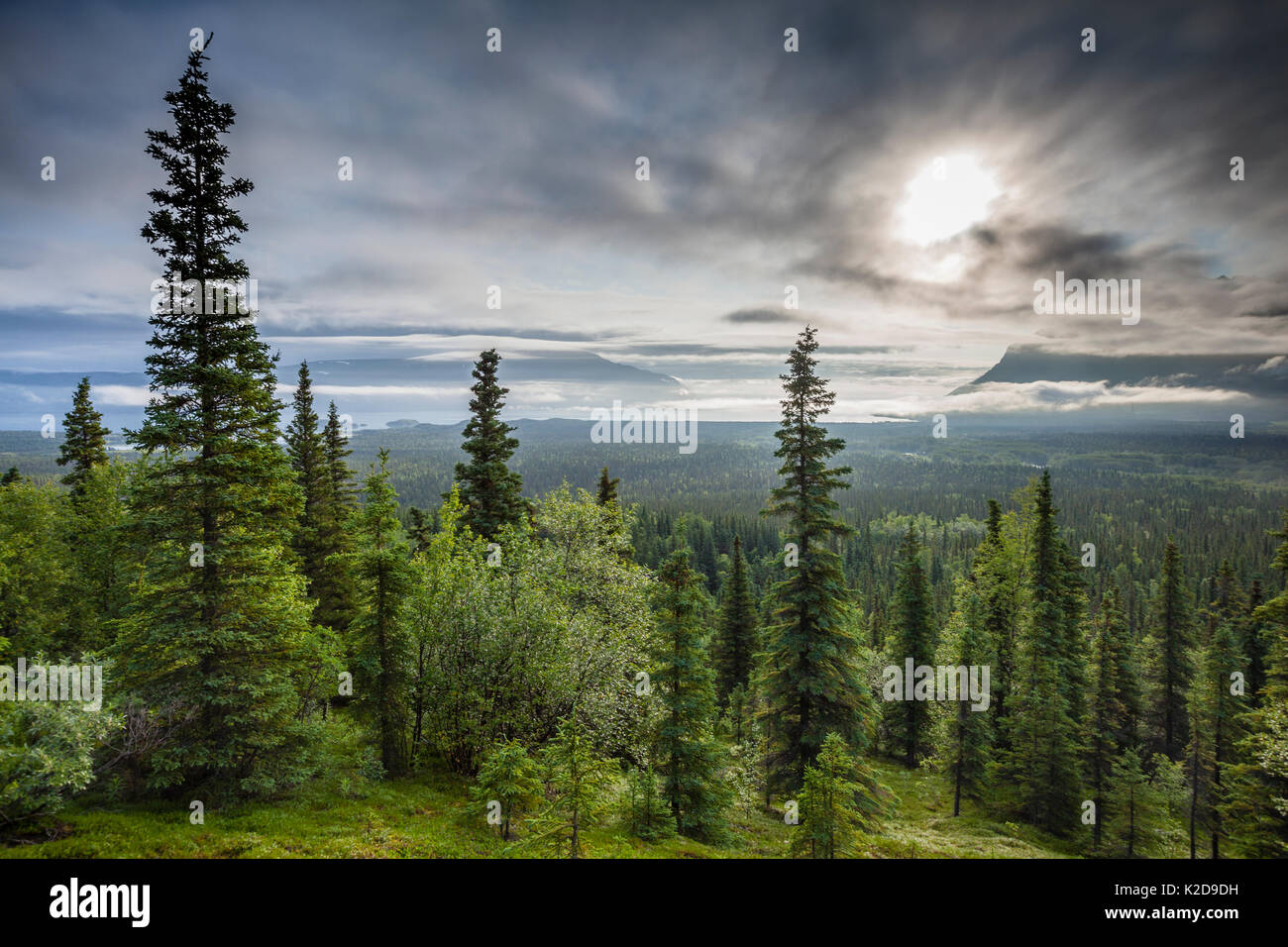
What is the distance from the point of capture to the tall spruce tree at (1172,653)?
39.1 meters

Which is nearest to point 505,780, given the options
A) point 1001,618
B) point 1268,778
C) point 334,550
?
point 334,550

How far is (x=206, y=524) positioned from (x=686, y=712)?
16.1 meters

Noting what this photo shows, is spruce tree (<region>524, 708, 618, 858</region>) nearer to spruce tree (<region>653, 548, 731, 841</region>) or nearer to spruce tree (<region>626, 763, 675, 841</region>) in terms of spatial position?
spruce tree (<region>626, 763, 675, 841</region>)

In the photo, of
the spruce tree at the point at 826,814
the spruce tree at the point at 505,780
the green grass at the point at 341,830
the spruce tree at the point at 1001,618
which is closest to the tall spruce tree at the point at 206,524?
the green grass at the point at 341,830

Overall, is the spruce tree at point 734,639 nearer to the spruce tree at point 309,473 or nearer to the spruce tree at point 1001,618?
the spruce tree at point 1001,618

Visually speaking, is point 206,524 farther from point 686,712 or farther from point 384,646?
point 686,712

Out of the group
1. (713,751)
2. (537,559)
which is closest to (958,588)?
(713,751)

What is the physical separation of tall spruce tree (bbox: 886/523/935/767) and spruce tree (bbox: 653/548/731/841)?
26500mm

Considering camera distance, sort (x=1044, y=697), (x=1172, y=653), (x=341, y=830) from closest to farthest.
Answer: (x=341, y=830) → (x=1044, y=697) → (x=1172, y=653)

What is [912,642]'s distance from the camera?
3909 centimetres

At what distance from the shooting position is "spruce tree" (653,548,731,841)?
18391 mm

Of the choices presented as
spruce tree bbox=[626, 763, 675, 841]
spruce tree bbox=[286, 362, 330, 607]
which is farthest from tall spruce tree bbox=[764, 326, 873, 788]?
spruce tree bbox=[286, 362, 330, 607]

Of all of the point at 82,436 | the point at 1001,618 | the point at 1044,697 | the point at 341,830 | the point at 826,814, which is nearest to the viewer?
the point at 826,814
